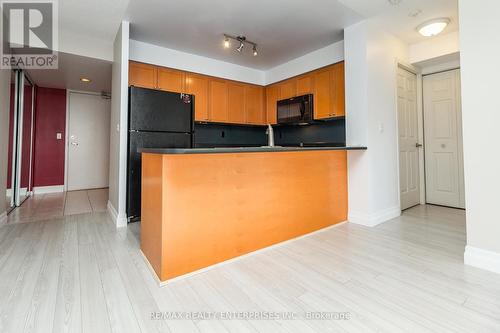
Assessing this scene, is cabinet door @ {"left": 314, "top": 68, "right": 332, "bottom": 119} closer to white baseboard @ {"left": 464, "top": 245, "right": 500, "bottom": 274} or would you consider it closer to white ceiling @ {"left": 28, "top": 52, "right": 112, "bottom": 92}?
white baseboard @ {"left": 464, "top": 245, "right": 500, "bottom": 274}

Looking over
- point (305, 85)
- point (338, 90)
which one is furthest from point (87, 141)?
point (338, 90)

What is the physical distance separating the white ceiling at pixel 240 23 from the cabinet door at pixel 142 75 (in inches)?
13.7

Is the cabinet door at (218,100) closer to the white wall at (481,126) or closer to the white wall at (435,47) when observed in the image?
the white wall at (435,47)

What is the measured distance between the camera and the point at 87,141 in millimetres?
5312

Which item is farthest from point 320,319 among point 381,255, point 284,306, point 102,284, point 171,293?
point 102,284

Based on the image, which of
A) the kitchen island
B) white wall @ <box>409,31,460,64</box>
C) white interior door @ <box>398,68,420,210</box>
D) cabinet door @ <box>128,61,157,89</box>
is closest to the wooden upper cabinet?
cabinet door @ <box>128,61,157,89</box>

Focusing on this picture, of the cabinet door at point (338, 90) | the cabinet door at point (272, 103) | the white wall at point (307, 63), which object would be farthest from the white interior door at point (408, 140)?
the cabinet door at point (272, 103)

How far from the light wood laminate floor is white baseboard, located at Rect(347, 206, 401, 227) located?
0.41 m

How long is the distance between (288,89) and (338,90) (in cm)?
105

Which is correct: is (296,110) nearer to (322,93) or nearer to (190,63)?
(322,93)

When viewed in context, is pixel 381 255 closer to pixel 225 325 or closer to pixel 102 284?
pixel 225 325

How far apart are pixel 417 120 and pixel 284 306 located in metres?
3.79

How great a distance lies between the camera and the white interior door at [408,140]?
3486 millimetres

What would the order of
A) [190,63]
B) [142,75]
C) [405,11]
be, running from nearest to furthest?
[405,11], [142,75], [190,63]
